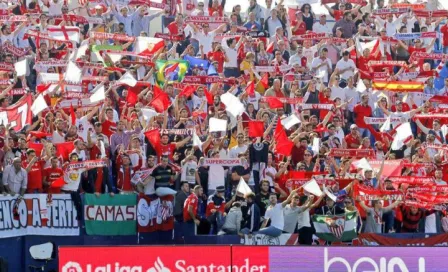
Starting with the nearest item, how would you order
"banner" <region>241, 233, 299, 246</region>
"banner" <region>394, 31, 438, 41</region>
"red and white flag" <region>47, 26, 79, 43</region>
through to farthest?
"banner" <region>241, 233, 299, 246</region> < "red and white flag" <region>47, 26, 79, 43</region> < "banner" <region>394, 31, 438, 41</region>

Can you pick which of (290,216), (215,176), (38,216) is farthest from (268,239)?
(38,216)

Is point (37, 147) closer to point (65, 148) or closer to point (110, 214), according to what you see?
point (65, 148)

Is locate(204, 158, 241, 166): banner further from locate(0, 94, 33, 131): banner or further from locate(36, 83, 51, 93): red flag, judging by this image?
locate(36, 83, 51, 93): red flag

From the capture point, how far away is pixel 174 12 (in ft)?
130

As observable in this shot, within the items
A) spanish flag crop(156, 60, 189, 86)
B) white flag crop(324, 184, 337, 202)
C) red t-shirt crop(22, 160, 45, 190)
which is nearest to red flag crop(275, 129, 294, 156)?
white flag crop(324, 184, 337, 202)

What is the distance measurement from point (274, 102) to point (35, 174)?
6.59m

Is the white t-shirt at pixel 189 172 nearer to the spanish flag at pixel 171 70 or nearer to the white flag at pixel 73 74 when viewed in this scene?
the white flag at pixel 73 74

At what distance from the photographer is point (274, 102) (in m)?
33.8

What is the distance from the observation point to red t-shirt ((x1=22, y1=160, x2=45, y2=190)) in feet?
94.9

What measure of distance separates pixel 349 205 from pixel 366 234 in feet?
2.16

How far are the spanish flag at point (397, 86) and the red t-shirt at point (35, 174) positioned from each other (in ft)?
31.1

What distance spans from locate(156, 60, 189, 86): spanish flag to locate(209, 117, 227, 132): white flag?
3026 mm

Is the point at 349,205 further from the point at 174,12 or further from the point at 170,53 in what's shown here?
the point at 174,12

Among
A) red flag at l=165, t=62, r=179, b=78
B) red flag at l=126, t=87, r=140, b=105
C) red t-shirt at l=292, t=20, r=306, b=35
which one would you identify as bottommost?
red flag at l=126, t=87, r=140, b=105
